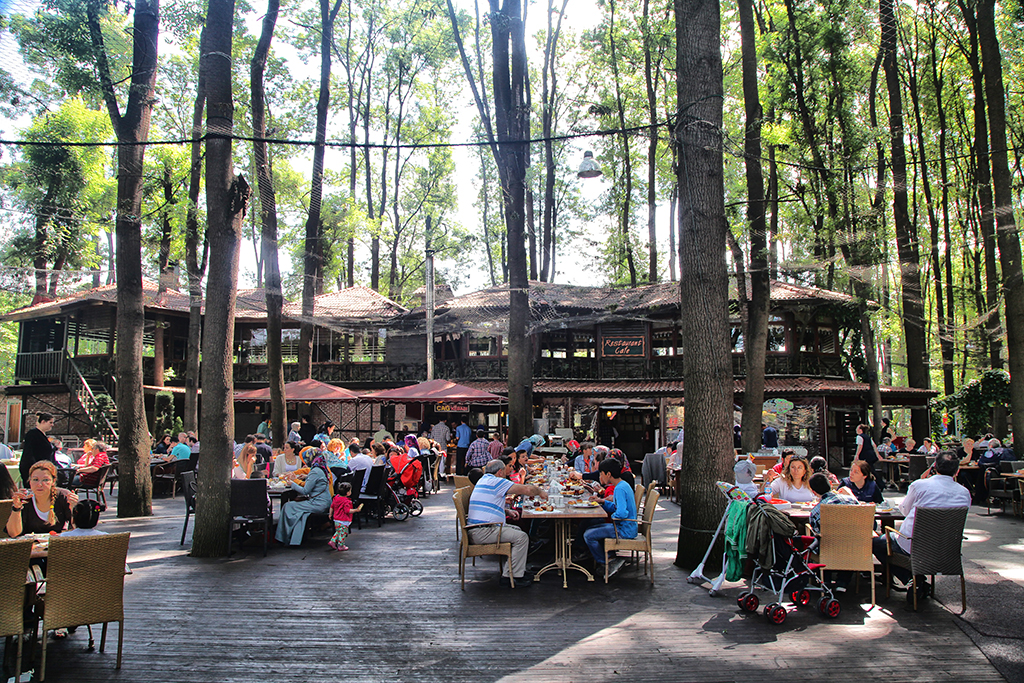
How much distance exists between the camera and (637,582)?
684cm

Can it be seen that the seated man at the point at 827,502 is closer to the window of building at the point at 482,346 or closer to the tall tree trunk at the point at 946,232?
the tall tree trunk at the point at 946,232

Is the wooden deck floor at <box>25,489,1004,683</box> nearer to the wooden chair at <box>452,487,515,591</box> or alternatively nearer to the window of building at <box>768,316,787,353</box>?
the wooden chair at <box>452,487,515,591</box>

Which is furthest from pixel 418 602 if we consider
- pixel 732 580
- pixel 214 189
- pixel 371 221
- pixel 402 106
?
pixel 402 106

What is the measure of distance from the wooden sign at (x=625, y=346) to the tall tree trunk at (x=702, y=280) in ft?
54.7

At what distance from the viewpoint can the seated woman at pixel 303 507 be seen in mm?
8570

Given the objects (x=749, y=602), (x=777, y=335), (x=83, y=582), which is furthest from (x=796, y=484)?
(x=777, y=335)

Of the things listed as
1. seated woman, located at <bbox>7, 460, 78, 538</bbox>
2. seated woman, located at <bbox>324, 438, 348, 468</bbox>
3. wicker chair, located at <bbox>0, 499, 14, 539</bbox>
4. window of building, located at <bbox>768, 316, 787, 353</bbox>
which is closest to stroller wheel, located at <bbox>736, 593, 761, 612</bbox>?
seated woman, located at <bbox>7, 460, 78, 538</bbox>

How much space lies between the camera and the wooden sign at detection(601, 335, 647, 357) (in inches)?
943

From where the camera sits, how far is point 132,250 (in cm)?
1073

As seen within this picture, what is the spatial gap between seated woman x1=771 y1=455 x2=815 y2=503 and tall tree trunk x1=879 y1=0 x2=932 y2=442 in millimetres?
12290

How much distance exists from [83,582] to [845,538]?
5831 millimetres

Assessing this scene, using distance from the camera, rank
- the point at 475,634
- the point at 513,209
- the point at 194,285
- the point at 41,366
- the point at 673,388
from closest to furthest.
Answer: the point at 475,634
the point at 513,209
the point at 194,285
the point at 673,388
the point at 41,366

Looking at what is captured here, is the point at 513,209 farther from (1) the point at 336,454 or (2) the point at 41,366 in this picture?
(2) the point at 41,366

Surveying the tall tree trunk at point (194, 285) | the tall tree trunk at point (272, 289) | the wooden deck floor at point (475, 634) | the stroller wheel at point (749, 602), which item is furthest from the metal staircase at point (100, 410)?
the stroller wheel at point (749, 602)
